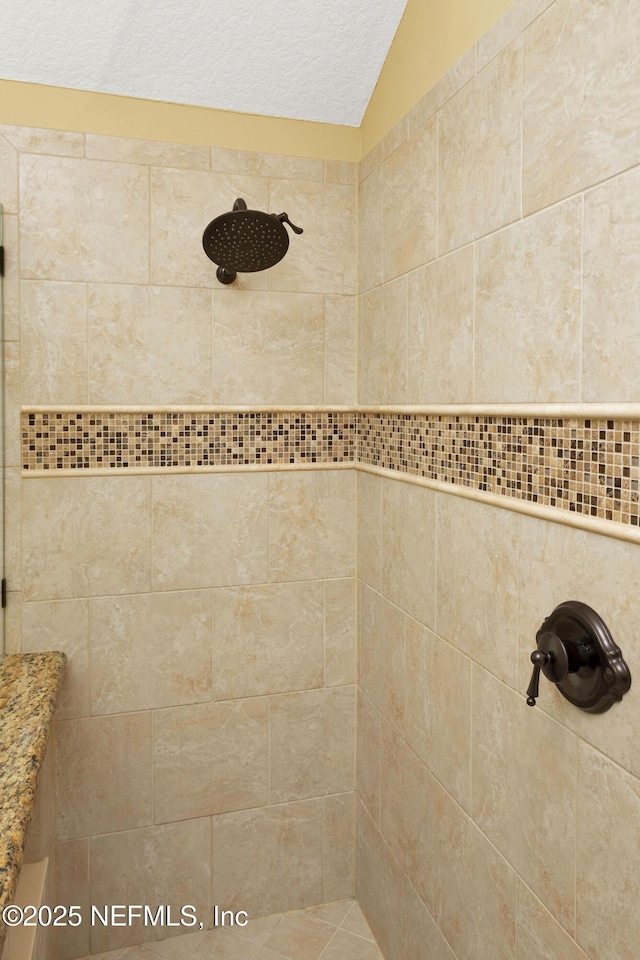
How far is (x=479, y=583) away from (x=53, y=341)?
1255 mm

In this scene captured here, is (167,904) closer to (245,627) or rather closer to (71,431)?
(245,627)

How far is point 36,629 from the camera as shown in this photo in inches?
70.6

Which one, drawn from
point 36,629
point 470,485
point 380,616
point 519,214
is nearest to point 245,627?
point 380,616

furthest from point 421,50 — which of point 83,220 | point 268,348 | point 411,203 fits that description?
point 83,220

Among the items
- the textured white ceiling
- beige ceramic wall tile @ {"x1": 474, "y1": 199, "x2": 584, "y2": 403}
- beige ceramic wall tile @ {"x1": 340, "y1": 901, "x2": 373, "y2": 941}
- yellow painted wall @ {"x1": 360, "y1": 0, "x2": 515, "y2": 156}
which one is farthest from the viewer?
beige ceramic wall tile @ {"x1": 340, "y1": 901, "x2": 373, "y2": 941}

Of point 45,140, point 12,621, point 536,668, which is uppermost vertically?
point 45,140

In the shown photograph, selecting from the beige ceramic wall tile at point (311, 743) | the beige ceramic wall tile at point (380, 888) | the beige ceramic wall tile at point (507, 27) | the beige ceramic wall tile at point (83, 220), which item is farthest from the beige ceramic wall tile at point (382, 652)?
the beige ceramic wall tile at point (507, 27)

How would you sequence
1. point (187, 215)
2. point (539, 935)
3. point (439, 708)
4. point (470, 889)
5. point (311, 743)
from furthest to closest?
1. point (311, 743)
2. point (187, 215)
3. point (439, 708)
4. point (470, 889)
5. point (539, 935)

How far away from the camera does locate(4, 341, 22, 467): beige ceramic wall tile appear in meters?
1.72

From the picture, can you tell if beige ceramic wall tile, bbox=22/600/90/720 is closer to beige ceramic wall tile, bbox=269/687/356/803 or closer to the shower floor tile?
beige ceramic wall tile, bbox=269/687/356/803

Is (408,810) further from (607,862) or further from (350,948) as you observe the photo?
(607,862)

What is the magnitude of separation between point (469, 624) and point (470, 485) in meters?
0.29

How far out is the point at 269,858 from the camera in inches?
79.4

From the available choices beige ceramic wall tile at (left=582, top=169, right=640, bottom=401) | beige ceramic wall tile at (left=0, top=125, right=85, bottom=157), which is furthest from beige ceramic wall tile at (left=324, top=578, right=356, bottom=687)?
beige ceramic wall tile at (left=0, top=125, right=85, bottom=157)
